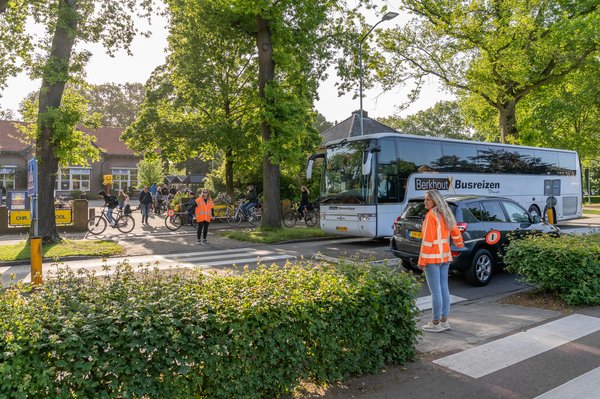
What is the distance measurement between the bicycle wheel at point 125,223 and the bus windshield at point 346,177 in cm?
857

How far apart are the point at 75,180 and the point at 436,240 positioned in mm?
49818

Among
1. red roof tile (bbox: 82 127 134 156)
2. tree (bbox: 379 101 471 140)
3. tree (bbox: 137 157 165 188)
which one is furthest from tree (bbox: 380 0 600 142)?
tree (bbox: 379 101 471 140)

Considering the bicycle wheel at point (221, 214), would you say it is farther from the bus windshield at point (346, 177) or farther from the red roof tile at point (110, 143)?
the red roof tile at point (110, 143)

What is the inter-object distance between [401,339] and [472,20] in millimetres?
23345

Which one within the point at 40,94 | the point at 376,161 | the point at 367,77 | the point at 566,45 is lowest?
the point at 376,161

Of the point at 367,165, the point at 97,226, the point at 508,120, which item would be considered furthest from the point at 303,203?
the point at 508,120

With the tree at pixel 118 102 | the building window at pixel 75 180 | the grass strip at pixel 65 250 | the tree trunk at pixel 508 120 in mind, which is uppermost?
the tree at pixel 118 102

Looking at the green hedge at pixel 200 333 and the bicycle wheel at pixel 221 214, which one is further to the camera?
the bicycle wheel at pixel 221 214

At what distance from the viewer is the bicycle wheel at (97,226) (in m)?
17.5

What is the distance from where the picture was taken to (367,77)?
2158cm

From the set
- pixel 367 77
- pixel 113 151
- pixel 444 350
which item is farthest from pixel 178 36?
pixel 113 151

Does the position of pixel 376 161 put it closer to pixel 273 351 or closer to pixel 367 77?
pixel 367 77

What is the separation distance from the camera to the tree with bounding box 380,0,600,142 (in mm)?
22016

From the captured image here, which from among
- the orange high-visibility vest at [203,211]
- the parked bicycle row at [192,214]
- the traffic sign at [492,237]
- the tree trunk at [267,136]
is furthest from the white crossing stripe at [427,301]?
the parked bicycle row at [192,214]
